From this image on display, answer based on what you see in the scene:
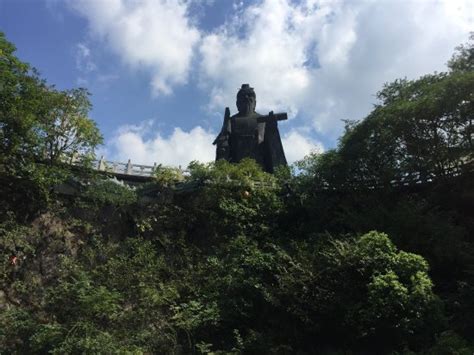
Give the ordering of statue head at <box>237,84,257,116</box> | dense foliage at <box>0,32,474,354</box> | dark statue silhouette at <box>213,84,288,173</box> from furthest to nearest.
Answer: statue head at <box>237,84,257,116</box>, dark statue silhouette at <box>213,84,288,173</box>, dense foliage at <box>0,32,474,354</box>

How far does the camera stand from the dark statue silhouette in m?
20.6

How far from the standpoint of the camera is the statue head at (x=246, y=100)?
2153 centimetres

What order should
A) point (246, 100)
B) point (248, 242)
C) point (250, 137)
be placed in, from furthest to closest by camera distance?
point (246, 100) → point (250, 137) → point (248, 242)

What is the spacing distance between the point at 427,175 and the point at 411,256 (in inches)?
219

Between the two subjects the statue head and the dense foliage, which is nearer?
the dense foliage

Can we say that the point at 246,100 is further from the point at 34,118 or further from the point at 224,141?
the point at 34,118

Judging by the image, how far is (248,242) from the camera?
13789mm

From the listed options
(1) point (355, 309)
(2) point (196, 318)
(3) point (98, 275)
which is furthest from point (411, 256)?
(3) point (98, 275)

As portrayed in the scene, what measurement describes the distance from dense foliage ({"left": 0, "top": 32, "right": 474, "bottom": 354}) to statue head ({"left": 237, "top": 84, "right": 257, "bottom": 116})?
560 cm

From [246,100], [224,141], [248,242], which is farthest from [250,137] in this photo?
[248,242]

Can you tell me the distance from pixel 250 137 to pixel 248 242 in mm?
7834

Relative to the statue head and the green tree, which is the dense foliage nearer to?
the green tree

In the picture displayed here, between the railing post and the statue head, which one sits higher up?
the statue head

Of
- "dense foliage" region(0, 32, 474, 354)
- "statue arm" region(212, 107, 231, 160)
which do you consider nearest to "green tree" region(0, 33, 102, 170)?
"dense foliage" region(0, 32, 474, 354)
